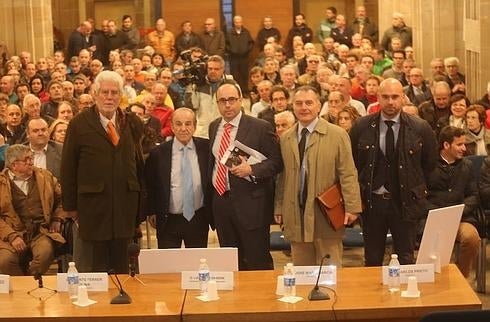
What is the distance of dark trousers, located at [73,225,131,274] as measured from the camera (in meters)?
7.15

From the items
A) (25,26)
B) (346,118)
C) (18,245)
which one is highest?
(25,26)

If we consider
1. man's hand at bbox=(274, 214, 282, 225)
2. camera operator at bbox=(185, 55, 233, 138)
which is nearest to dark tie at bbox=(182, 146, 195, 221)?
man's hand at bbox=(274, 214, 282, 225)

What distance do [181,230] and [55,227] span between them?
123 centimetres

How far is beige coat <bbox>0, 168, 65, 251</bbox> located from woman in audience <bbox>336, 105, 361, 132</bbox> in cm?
242

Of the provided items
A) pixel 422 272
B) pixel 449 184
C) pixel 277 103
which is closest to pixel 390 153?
pixel 449 184

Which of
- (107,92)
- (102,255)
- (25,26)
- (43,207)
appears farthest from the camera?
(25,26)

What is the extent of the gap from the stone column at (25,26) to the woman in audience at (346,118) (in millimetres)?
9550

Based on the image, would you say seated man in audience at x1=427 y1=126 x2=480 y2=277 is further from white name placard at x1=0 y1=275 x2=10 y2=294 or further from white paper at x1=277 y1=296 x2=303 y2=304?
white name placard at x1=0 y1=275 x2=10 y2=294

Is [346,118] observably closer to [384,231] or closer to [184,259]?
[384,231]

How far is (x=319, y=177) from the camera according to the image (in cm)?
709

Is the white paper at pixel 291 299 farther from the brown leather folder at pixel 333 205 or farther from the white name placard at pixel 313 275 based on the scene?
the brown leather folder at pixel 333 205

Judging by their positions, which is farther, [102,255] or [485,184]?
[485,184]

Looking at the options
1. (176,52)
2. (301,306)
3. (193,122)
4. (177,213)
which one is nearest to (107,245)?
(177,213)

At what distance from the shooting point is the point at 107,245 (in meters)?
7.19
